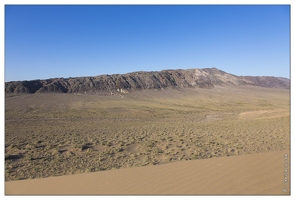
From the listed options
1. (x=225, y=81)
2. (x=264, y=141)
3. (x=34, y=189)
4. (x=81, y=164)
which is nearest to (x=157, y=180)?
(x=34, y=189)

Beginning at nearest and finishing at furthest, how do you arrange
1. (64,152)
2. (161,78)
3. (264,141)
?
(64,152)
(264,141)
(161,78)

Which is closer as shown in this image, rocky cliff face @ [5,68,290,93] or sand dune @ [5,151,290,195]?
sand dune @ [5,151,290,195]

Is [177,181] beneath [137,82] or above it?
beneath

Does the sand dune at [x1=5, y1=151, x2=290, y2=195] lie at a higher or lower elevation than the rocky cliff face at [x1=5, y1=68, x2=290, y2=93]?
lower

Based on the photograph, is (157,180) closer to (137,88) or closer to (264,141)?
(264,141)

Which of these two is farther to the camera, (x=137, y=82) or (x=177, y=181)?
(x=137, y=82)
